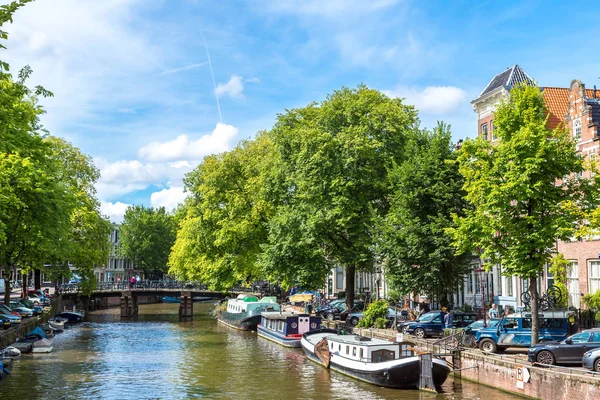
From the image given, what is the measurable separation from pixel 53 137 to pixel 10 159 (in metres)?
41.4

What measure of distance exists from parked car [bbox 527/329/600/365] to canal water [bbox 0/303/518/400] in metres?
2.26

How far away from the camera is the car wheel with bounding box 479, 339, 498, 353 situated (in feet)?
108

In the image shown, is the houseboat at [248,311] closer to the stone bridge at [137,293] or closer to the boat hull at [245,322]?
the boat hull at [245,322]

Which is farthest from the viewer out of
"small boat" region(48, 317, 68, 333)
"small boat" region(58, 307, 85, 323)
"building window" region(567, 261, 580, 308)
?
"small boat" region(58, 307, 85, 323)

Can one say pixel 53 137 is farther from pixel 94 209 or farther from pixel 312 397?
pixel 312 397

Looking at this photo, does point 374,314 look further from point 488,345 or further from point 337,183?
point 488,345

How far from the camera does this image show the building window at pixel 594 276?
3931 cm

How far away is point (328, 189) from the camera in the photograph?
169ft

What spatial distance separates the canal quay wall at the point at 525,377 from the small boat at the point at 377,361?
4.58ft

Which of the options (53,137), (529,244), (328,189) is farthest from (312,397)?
(53,137)

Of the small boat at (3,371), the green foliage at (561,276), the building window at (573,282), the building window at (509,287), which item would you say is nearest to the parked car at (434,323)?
the green foliage at (561,276)

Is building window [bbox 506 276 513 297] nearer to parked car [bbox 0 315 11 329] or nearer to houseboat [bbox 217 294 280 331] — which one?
houseboat [bbox 217 294 280 331]

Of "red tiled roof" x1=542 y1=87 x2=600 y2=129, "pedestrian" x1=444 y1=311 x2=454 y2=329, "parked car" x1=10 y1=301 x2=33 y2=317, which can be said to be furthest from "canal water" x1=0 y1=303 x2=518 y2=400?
"red tiled roof" x1=542 y1=87 x2=600 y2=129

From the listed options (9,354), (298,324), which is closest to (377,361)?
(298,324)
